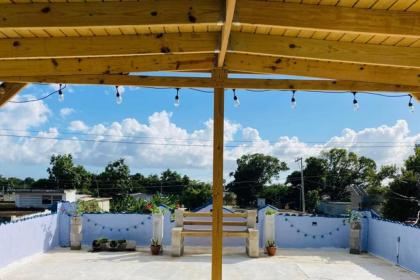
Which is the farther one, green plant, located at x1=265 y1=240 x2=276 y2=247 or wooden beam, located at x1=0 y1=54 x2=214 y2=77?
green plant, located at x1=265 y1=240 x2=276 y2=247

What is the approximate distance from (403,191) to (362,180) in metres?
20.3

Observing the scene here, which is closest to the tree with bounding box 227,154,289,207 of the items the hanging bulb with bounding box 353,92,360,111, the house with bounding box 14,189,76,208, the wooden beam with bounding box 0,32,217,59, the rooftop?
the house with bounding box 14,189,76,208

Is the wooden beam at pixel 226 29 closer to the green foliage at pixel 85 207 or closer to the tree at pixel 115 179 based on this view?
the green foliage at pixel 85 207

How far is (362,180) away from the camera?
38.4 meters

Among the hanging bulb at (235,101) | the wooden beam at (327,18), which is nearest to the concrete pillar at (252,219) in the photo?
the hanging bulb at (235,101)

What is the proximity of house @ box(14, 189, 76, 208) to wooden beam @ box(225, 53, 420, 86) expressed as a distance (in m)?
21.5

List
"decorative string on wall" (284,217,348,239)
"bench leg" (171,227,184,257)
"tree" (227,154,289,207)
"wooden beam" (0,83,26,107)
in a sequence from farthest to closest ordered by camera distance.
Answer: "tree" (227,154,289,207)
"decorative string on wall" (284,217,348,239)
"bench leg" (171,227,184,257)
"wooden beam" (0,83,26,107)

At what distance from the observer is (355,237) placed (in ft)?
34.2

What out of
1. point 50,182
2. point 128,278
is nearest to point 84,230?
point 128,278

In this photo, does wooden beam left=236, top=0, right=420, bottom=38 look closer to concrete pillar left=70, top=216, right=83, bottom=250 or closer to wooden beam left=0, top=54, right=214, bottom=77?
wooden beam left=0, top=54, right=214, bottom=77

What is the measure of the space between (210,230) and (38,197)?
17833 millimetres

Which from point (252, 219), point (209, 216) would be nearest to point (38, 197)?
point (209, 216)

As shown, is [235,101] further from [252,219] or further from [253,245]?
[252,219]

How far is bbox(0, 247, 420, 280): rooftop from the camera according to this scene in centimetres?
783
